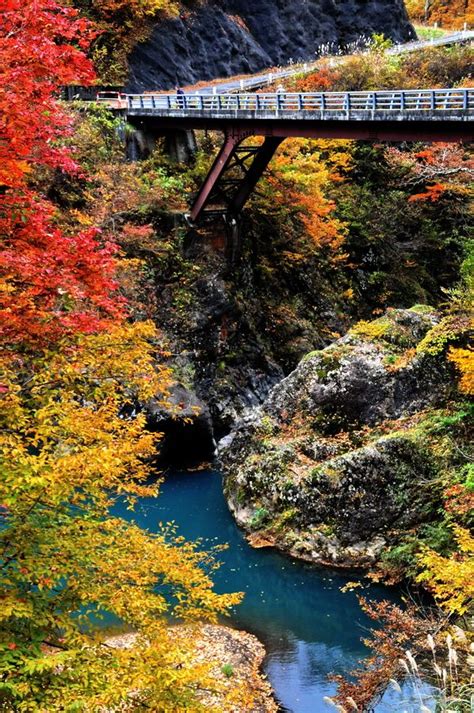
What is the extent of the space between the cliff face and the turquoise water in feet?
87.1

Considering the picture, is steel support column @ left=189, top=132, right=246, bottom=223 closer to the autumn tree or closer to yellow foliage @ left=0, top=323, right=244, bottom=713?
the autumn tree

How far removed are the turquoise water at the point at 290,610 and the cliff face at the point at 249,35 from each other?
26.6m

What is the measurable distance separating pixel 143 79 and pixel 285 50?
17.0m

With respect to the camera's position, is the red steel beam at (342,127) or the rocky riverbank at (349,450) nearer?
the rocky riverbank at (349,450)

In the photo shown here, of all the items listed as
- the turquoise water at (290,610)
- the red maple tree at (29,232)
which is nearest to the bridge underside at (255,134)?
the red maple tree at (29,232)

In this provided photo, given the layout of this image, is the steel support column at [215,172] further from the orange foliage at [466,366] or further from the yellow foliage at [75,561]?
the yellow foliage at [75,561]

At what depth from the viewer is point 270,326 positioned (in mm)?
27344

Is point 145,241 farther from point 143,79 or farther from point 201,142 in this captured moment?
point 143,79

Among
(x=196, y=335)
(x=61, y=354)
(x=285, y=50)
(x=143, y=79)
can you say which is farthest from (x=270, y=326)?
(x=285, y=50)

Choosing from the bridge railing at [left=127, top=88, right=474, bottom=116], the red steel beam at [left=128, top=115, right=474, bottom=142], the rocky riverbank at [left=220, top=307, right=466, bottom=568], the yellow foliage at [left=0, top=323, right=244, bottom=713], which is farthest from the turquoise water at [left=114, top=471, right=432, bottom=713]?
the bridge railing at [left=127, top=88, right=474, bottom=116]

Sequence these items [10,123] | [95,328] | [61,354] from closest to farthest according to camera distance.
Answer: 1. [61,354]
2. [10,123]
3. [95,328]

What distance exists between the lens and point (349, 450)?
16.7m

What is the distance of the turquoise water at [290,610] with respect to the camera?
11773 millimetres

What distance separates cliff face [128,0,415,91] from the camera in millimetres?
36406
